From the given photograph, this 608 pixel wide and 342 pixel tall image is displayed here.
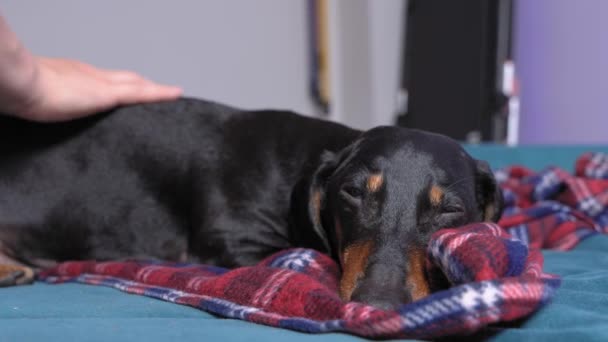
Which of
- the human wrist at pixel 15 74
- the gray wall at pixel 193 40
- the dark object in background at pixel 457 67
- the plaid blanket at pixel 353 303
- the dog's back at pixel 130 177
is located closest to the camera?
the plaid blanket at pixel 353 303

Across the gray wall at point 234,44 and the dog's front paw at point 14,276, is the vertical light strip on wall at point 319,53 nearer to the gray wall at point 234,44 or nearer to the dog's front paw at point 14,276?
the gray wall at point 234,44

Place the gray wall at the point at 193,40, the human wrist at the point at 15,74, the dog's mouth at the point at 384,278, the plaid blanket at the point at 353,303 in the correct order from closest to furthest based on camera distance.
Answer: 1. the plaid blanket at the point at 353,303
2. the dog's mouth at the point at 384,278
3. the human wrist at the point at 15,74
4. the gray wall at the point at 193,40

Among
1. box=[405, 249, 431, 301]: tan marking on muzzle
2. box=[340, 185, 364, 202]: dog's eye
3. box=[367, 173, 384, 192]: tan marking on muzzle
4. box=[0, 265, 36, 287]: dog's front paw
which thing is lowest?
box=[0, 265, 36, 287]: dog's front paw

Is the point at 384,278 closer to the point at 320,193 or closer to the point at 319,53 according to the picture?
the point at 320,193

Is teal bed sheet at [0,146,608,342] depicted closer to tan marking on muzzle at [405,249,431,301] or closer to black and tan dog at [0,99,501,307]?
tan marking on muzzle at [405,249,431,301]

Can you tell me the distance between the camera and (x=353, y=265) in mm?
1496

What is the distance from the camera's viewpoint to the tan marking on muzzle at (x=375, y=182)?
63.6 inches

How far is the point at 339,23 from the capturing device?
538cm

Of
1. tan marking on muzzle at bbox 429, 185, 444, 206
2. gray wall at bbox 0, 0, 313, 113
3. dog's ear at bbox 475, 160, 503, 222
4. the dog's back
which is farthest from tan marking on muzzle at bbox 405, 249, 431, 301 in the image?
gray wall at bbox 0, 0, 313, 113

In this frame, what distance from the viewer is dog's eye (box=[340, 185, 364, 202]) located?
167 centimetres

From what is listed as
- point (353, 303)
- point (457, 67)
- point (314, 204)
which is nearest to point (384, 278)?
point (353, 303)

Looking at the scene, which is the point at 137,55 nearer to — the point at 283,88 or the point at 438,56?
the point at 283,88

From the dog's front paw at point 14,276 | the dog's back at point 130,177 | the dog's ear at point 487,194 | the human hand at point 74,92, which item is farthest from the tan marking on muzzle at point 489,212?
the dog's front paw at point 14,276

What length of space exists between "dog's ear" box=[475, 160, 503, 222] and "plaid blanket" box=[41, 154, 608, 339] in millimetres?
406
